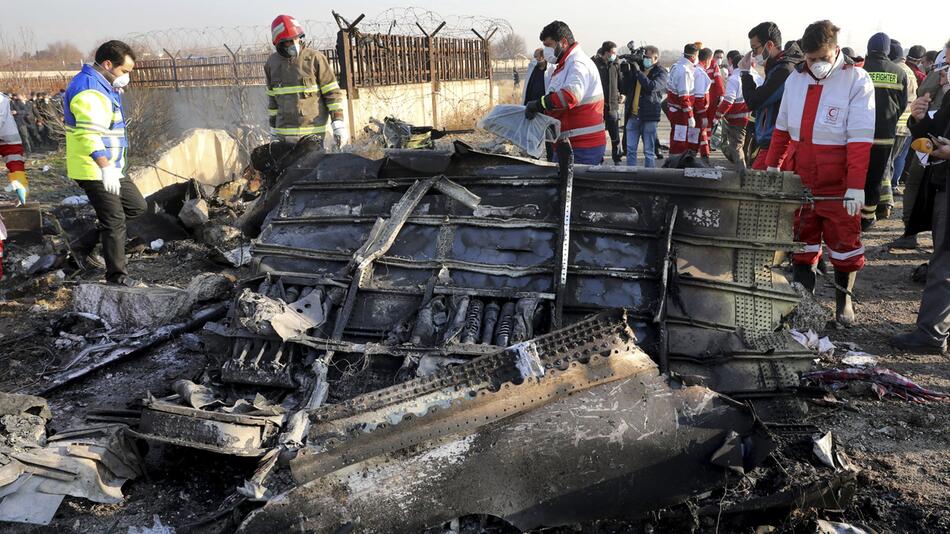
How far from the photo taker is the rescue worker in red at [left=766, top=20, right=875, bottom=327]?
4.58m

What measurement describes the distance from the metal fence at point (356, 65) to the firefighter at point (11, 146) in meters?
6.84

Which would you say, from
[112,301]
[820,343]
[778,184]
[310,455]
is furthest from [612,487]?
[112,301]

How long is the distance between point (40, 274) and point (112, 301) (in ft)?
5.79

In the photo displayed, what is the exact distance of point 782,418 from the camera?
3539 mm

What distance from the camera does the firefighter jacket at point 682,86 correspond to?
29.4 feet

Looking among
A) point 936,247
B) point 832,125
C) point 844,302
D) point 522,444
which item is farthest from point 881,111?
point 522,444

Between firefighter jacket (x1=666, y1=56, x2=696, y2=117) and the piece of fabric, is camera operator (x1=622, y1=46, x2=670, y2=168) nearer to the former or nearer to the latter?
firefighter jacket (x1=666, y1=56, x2=696, y2=117)

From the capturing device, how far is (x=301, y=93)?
24.1 ft

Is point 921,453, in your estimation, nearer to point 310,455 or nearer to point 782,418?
point 782,418

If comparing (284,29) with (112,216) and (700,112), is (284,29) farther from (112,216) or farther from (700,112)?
(700,112)

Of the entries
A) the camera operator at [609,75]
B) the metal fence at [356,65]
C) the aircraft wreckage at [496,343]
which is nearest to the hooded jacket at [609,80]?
the camera operator at [609,75]

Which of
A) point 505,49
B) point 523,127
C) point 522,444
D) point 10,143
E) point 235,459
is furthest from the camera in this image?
point 505,49

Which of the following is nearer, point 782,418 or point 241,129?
point 782,418

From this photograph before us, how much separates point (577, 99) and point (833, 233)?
2488 millimetres
